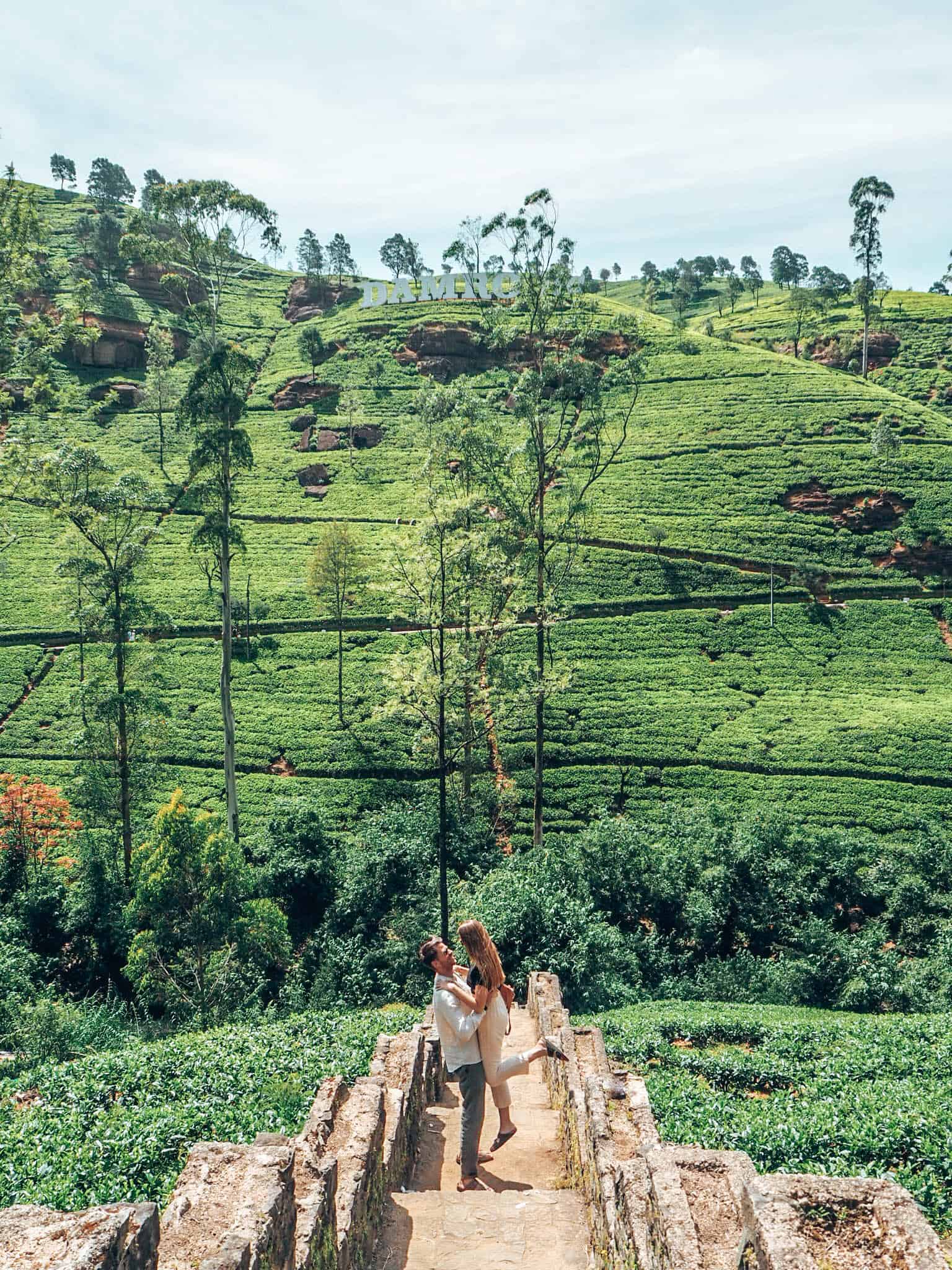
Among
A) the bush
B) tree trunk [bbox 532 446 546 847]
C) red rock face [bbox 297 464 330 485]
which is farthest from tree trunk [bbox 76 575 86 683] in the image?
red rock face [bbox 297 464 330 485]

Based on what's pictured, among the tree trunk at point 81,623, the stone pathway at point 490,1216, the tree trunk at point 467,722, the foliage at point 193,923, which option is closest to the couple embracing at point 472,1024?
the stone pathway at point 490,1216

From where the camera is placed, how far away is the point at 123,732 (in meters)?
24.7

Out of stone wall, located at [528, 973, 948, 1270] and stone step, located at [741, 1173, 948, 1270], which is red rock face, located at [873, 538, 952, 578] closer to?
stone wall, located at [528, 973, 948, 1270]

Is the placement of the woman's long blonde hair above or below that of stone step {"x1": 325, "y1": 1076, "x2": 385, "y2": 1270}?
above

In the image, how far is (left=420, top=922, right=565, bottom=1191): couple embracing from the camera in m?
7.16

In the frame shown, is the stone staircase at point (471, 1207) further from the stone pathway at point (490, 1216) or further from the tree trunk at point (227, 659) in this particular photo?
the tree trunk at point (227, 659)

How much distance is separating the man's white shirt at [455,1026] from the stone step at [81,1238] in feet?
12.4

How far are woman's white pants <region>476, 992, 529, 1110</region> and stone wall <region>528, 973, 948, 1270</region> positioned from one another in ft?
2.04

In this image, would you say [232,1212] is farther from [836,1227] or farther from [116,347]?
[116,347]

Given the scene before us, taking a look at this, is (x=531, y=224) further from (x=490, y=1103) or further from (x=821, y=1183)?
(x=821, y=1183)

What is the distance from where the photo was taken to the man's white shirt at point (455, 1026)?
7.13 metres

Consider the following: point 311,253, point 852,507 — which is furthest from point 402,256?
point 852,507

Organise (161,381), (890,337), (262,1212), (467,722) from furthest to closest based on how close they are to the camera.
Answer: (890,337) → (161,381) → (467,722) → (262,1212)

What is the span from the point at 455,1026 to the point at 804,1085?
6.56 meters
